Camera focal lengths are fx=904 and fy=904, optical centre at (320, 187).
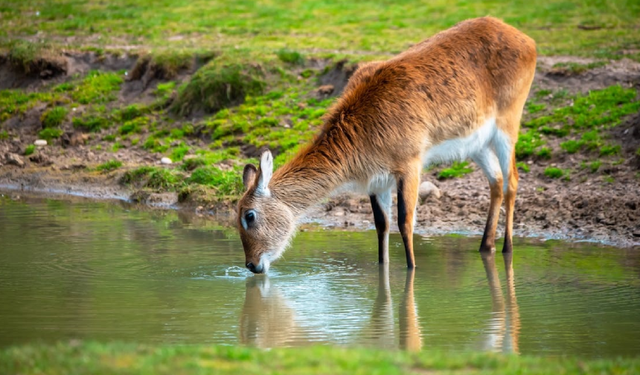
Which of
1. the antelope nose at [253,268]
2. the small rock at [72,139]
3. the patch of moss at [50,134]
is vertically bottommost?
the antelope nose at [253,268]

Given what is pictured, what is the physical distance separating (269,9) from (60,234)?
13192mm

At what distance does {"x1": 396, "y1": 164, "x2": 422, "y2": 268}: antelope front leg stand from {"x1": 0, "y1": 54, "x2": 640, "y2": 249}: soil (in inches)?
38.5

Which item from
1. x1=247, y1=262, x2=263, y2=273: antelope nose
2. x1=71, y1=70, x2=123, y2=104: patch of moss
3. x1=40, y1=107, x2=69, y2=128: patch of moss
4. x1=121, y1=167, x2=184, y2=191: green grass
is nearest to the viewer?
x1=247, y1=262, x2=263, y2=273: antelope nose

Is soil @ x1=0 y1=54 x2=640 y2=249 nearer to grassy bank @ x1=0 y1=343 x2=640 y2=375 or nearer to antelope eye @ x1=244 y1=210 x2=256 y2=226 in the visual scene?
antelope eye @ x1=244 y1=210 x2=256 y2=226

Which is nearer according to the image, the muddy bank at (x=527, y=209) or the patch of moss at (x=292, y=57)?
the muddy bank at (x=527, y=209)

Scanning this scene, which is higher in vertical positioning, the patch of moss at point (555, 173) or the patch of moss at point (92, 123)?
the patch of moss at point (92, 123)

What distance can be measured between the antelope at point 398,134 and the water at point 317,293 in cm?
54

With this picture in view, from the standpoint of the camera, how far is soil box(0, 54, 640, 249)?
1114cm

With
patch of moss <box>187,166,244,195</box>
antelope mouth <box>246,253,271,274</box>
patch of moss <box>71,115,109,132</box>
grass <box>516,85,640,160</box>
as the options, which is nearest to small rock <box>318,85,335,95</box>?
patch of moss <box>187,166,244,195</box>

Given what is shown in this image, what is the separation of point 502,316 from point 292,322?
1745 millimetres

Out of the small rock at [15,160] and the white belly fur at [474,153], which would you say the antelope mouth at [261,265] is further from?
the small rock at [15,160]

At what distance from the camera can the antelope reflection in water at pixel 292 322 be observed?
6.80 m

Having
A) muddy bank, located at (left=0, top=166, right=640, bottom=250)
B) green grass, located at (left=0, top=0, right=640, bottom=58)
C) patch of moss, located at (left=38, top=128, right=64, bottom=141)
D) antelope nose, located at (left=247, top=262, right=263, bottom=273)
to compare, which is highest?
green grass, located at (left=0, top=0, right=640, bottom=58)

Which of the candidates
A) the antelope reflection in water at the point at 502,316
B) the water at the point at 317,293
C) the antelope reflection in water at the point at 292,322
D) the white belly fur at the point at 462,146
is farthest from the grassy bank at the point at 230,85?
the antelope reflection in water at the point at 292,322
